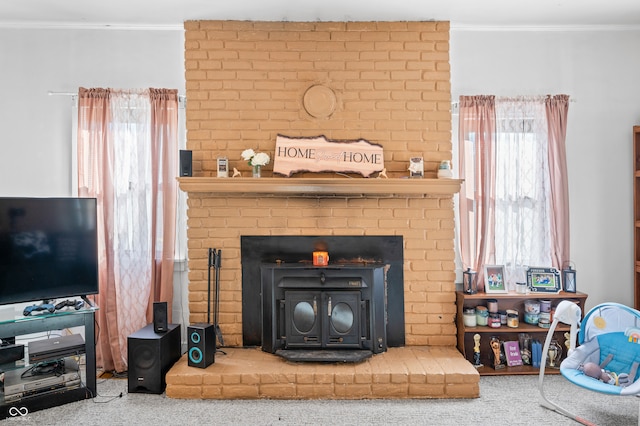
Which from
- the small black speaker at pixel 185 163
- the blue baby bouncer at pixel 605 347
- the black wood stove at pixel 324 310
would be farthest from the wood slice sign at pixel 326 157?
the blue baby bouncer at pixel 605 347

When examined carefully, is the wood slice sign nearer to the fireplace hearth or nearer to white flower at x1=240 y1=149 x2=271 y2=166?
white flower at x1=240 y1=149 x2=271 y2=166

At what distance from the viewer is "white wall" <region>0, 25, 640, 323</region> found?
3523 mm

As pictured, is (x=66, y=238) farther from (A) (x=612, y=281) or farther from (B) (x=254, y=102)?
(A) (x=612, y=281)

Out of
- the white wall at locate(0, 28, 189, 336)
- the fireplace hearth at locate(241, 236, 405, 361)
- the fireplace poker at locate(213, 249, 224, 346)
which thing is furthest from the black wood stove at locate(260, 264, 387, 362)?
the white wall at locate(0, 28, 189, 336)

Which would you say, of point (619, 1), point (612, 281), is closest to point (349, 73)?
point (619, 1)

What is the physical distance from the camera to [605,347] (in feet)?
8.68

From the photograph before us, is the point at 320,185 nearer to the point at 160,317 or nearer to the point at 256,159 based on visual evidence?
the point at 256,159

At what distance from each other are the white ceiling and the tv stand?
7.86 ft

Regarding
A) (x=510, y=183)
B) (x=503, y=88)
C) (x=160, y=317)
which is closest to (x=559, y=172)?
(x=510, y=183)

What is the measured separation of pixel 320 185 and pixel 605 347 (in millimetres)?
2259

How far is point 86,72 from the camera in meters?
3.54

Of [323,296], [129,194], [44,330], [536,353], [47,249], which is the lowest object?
[536,353]

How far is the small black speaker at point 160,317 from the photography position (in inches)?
117

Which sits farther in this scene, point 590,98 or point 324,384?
point 590,98
